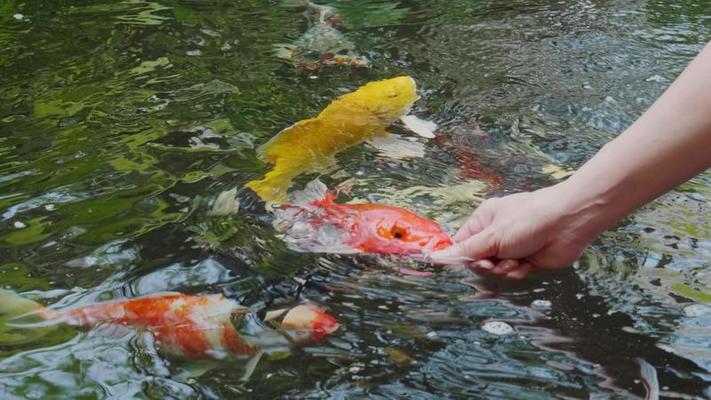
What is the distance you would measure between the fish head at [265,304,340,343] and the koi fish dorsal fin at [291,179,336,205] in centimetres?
57

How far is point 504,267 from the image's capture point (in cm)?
199

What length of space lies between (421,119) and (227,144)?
2.56ft

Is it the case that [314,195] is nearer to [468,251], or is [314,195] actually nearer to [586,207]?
[468,251]

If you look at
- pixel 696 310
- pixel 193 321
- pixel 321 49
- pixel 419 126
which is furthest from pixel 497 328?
pixel 321 49

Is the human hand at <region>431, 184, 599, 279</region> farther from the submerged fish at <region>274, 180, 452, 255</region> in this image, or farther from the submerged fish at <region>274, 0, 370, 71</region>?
the submerged fish at <region>274, 0, 370, 71</region>

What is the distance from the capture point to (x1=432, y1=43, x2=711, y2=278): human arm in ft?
5.23

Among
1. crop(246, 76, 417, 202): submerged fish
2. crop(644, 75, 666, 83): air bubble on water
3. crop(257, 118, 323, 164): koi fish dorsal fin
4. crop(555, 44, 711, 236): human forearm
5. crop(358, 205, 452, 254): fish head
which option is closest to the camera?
crop(555, 44, 711, 236): human forearm

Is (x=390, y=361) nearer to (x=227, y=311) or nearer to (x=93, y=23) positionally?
(x=227, y=311)

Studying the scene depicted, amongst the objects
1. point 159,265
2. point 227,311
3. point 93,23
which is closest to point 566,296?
point 227,311

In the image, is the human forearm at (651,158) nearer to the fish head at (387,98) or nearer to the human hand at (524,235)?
the human hand at (524,235)

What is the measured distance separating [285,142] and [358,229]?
69 cm

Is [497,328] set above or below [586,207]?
below

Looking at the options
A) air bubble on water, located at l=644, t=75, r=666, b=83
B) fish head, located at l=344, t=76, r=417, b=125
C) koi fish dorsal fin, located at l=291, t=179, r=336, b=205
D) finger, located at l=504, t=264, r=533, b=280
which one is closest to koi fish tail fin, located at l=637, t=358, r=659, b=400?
finger, located at l=504, t=264, r=533, b=280

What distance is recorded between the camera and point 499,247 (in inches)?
76.2
